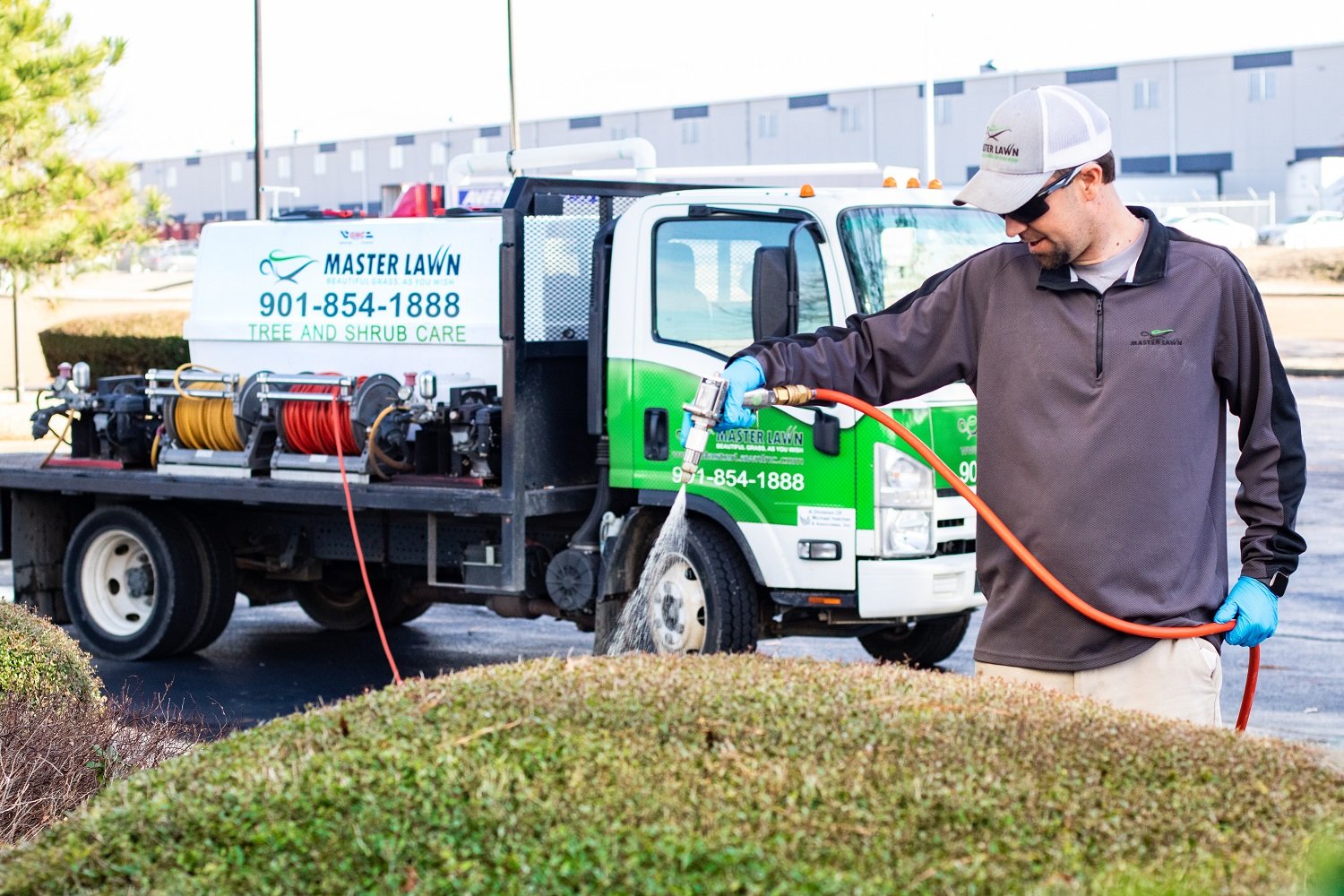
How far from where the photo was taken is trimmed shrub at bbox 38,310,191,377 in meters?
25.5

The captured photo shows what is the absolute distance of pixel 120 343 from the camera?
2625 centimetres

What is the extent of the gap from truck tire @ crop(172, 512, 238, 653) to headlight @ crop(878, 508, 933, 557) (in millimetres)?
4181

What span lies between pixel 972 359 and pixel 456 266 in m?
5.09

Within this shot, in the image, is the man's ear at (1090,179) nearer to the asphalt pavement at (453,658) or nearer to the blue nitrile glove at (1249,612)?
the blue nitrile glove at (1249,612)

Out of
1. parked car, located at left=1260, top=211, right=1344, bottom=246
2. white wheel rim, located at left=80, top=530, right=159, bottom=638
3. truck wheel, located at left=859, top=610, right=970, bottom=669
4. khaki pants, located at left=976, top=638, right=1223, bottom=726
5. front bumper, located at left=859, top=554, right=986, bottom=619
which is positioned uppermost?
parked car, located at left=1260, top=211, right=1344, bottom=246

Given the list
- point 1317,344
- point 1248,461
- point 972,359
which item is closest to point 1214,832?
point 1248,461

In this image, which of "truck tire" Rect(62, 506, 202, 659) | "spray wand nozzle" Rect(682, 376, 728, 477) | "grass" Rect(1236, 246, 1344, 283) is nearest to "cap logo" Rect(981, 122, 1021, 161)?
"spray wand nozzle" Rect(682, 376, 728, 477)

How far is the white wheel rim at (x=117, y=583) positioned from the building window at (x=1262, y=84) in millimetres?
58012

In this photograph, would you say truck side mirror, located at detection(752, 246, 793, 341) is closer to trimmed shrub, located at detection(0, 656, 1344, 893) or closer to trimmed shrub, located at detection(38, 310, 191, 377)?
trimmed shrub, located at detection(0, 656, 1344, 893)

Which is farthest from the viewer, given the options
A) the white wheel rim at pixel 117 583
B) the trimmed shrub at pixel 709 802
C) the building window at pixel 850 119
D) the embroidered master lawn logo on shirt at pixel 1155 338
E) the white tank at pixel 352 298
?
the building window at pixel 850 119

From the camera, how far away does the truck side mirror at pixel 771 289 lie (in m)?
7.48

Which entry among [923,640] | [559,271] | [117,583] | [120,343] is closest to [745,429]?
[559,271]

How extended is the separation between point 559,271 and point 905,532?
7.12 ft

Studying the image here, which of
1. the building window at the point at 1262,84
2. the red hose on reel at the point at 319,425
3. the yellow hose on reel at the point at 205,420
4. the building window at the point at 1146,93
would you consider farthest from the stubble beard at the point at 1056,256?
the building window at the point at 1146,93
